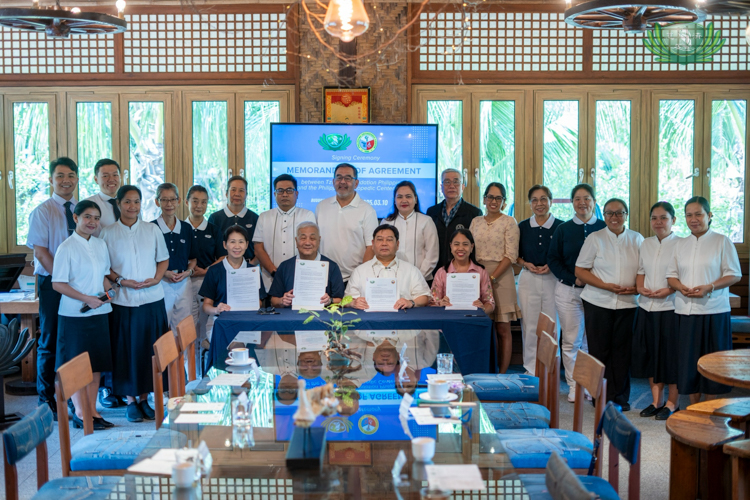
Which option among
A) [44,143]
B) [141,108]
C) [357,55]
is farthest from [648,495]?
[44,143]

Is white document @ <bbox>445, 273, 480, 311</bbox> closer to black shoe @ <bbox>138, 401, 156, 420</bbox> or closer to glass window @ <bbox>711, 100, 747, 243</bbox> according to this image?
black shoe @ <bbox>138, 401, 156, 420</bbox>

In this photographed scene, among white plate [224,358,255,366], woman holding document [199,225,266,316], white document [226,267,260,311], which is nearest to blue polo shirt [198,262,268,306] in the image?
woman holding document [199,225,266,316]

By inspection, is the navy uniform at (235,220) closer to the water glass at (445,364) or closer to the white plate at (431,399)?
the water glass at (445,364)

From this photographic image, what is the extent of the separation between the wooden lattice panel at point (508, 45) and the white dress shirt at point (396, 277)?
3.19 meters

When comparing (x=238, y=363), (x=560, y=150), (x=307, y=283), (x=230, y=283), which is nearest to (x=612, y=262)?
(x=307, y=283)

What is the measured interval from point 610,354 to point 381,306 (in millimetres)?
1928

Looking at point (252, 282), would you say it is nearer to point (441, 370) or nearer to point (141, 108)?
point (441, 370)

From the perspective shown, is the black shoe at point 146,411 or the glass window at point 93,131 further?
the glass window at point 93,131

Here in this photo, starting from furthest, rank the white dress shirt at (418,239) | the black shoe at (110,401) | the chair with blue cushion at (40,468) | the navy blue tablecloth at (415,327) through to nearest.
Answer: the white dress shirt at (418,239) < the black shoe at (110,401) < the navy blue tablecloth at (415,327) < the chair with blue cushion at (40,468)

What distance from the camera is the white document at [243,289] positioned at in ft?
16.5

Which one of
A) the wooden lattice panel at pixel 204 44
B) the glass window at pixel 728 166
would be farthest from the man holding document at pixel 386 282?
the glass window at pixel 728 166

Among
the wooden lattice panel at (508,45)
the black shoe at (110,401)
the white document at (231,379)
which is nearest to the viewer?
the white document at (231,379)

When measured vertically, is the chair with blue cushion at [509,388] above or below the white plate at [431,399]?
below

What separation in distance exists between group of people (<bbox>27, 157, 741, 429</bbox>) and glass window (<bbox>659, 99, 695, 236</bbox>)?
7.61 feet
